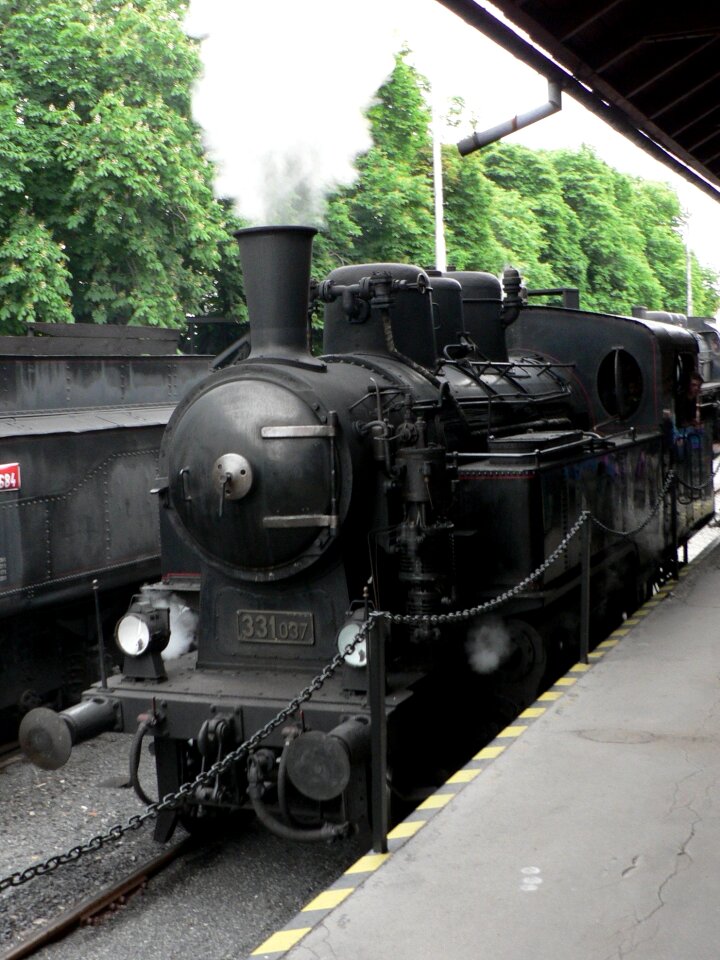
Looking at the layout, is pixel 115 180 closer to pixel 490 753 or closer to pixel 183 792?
pixel 490 753

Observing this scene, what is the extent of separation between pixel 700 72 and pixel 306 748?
20.9 feet

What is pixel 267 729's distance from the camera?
4500 mm

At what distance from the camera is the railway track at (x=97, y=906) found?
4.47 m

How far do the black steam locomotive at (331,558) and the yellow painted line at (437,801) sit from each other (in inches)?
12.9

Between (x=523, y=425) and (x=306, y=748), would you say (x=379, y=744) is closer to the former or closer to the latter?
(x=306, y=748)

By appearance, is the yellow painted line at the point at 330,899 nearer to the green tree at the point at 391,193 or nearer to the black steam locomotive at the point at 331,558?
the black steam locomotive at the point at 331,558

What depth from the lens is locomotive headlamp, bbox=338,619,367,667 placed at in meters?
4.84

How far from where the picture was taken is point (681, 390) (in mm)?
9609

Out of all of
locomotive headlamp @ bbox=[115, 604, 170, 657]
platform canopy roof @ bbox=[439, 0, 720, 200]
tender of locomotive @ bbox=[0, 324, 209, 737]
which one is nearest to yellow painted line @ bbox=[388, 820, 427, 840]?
locomotive headlamp @ bbox=[115, 604, 170, 657]

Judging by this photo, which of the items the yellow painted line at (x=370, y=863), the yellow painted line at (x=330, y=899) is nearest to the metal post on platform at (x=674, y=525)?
the yellow painted line at (x=370, y=863)

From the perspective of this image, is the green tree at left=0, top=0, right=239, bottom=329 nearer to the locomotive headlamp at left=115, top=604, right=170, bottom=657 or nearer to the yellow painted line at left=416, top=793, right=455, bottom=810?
the locomotive headlamp at left=115, top=604, right=170, bottom=657

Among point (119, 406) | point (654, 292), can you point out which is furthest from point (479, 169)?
point (119, 406)

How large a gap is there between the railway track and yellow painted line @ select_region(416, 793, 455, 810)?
1494 millimetres

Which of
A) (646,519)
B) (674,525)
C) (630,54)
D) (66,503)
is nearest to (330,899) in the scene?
(66,503)
